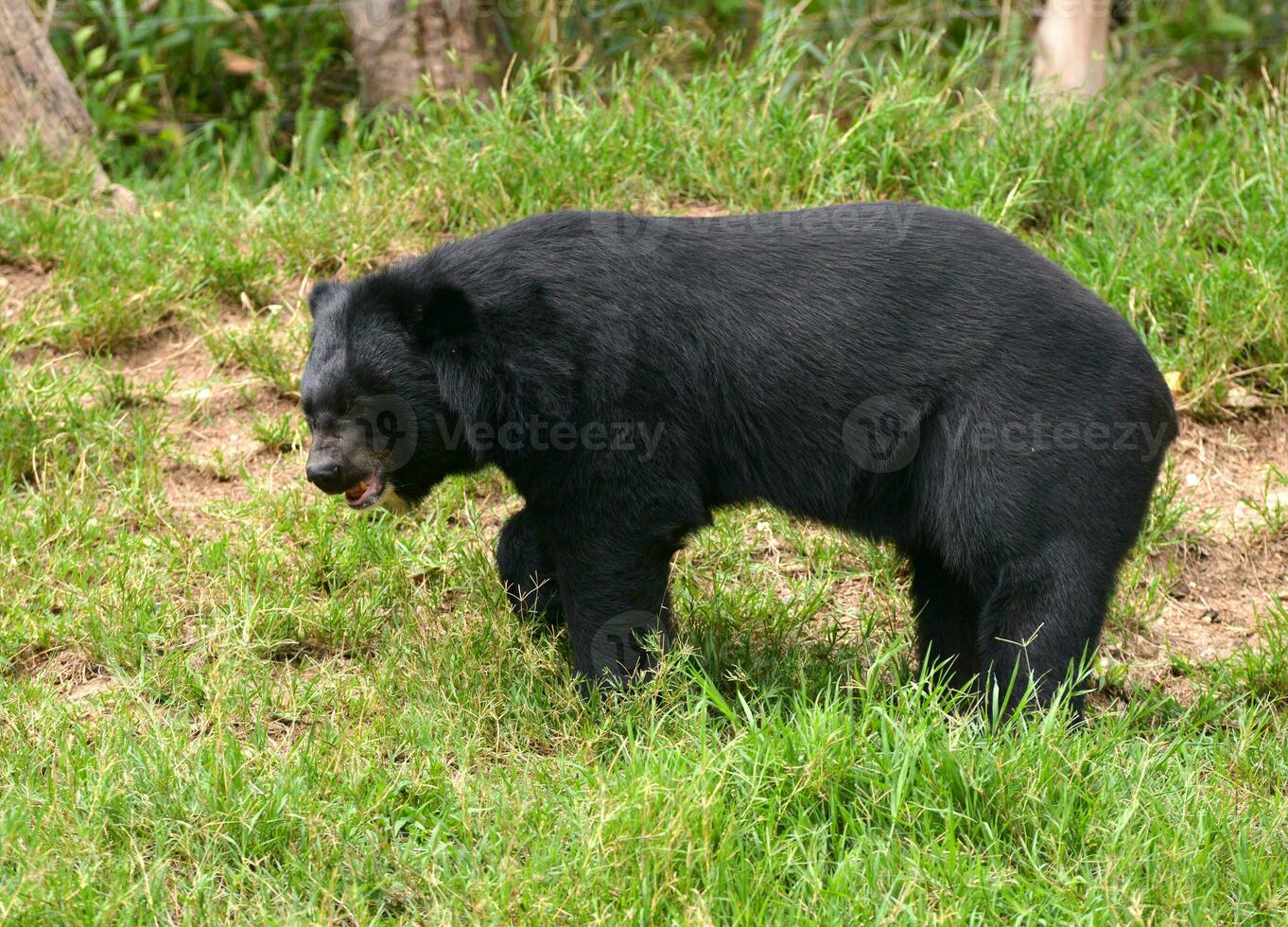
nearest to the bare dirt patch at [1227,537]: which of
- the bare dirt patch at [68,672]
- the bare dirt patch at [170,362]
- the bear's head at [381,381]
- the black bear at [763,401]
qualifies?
the black bear at [763,401]

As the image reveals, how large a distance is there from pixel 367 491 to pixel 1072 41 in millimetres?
4968

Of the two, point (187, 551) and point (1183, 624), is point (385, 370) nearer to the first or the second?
point (187, 551)

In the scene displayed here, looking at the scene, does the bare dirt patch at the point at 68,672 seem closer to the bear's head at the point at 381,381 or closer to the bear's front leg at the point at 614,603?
the bear's head at the point at 381,381

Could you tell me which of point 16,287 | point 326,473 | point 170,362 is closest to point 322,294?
point 326,473

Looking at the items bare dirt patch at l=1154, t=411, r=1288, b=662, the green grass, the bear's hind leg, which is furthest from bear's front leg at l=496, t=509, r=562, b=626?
bare dirt patch at l=1154, t=411, r=1288, b=662

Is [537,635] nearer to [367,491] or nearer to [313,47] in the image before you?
[367,491]

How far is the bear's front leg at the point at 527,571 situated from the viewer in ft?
13.7

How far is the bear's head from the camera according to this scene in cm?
372

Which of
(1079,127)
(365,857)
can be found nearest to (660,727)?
(365,857)

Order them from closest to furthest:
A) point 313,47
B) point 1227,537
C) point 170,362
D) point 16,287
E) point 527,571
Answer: point 527,571 < point 1227,537 < point 170,362 < point 16,287 < point 313,47

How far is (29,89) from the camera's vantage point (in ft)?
20.9

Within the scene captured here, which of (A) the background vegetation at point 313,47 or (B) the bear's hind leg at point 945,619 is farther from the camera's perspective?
(A) the background vegetation at point 313,47

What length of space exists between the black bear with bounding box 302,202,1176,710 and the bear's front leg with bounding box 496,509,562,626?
32 centimetres

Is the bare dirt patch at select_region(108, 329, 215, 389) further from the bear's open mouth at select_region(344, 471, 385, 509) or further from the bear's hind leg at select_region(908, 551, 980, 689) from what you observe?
the bear's hind leg at select_region(908, 551, 980, 689)
